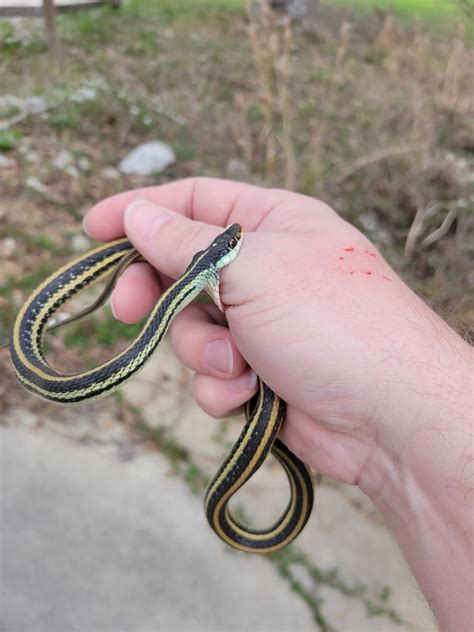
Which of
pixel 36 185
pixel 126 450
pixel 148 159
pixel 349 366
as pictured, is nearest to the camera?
pixel 349 366

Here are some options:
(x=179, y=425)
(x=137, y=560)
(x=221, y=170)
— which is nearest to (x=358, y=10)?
(x=221, y=170)

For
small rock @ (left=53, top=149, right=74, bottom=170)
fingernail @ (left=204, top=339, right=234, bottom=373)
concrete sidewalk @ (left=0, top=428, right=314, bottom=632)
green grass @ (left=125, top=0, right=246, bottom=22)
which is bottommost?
concrete sidewalk @ (left=0, top=428, right=314, bottom=632)

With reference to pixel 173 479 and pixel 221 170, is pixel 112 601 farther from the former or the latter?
pixel 221 170

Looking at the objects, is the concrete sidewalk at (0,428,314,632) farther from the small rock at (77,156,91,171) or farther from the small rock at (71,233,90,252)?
the small rock at (77,156,91,171)

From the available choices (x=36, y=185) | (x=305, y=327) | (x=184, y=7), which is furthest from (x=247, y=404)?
(x=184, y=7)

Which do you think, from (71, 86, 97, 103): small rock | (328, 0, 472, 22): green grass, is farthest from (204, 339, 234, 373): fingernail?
(328, 0, 472, 22): green grass

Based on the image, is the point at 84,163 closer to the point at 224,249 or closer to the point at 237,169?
the point at 237,169
